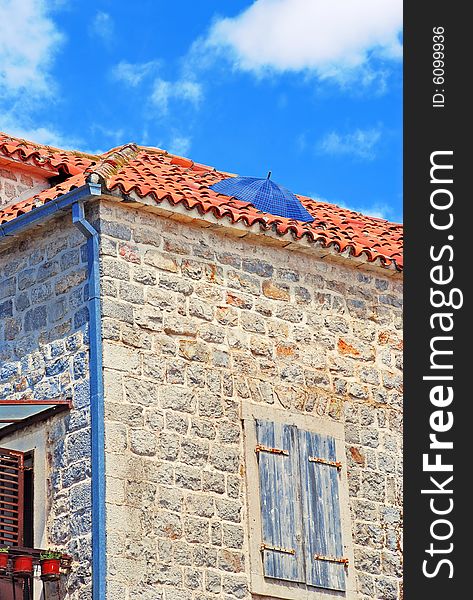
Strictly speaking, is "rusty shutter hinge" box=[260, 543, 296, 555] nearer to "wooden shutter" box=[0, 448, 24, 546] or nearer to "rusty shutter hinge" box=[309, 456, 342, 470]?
"rusty shutter hinge" box=[309, 456, 342, 470]

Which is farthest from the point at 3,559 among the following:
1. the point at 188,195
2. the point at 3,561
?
the point at 188,195

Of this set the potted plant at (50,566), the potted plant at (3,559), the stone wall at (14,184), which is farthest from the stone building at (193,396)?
the stone wall at (14,184)

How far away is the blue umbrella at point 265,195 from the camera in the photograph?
54.9 ft

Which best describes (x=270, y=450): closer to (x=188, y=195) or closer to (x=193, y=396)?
(x=193, y=396)

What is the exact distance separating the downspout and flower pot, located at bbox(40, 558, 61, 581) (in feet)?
1.17

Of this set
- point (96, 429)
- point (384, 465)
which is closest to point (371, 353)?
point (384, 465)

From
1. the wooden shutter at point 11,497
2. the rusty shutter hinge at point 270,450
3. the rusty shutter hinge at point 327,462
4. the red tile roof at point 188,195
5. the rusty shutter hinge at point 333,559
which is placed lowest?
the rusty shutter hinge at point 333,559

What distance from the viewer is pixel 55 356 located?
49.8 feet

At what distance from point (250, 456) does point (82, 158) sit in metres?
4.90

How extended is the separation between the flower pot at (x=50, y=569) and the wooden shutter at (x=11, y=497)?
1.91 ft

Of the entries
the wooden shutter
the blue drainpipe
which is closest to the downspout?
the blue drainpipe

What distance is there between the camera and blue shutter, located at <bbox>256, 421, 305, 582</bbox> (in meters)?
15.1

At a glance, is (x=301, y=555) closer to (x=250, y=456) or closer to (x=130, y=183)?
(x=250, y=456)

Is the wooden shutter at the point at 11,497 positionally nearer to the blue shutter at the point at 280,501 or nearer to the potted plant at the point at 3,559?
the potted plant at the point at 3,559
